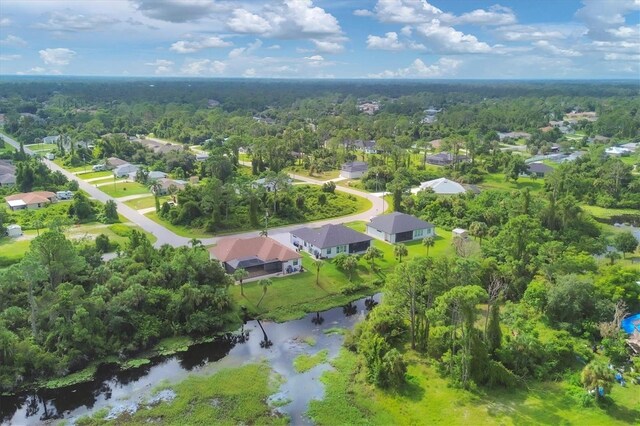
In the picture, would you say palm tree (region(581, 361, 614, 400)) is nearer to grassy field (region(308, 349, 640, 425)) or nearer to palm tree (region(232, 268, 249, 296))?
grassy field (region(308, 349, 640, 425))

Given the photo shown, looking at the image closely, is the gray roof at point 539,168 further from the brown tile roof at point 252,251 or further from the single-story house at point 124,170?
the single-story house at point 124,170

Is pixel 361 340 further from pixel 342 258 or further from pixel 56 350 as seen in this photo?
pixel 56 350

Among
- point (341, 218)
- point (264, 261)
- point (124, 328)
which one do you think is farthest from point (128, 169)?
point (124, 328)

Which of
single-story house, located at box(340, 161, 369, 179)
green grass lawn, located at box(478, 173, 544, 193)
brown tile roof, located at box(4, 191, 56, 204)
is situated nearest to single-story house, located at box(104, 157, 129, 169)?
brown tile roof, located at box(4, 191, 56, 204)

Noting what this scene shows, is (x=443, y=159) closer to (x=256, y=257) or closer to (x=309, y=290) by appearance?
(x=256, y=257)

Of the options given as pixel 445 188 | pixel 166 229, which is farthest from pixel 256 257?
pixel 445 188

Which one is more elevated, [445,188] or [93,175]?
[93,175]
